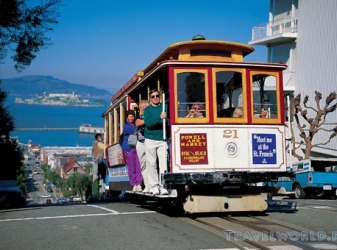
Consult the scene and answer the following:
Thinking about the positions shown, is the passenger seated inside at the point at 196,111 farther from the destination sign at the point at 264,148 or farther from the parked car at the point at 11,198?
the parked car at the point at 11,198

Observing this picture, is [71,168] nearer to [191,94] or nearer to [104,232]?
[191,94]

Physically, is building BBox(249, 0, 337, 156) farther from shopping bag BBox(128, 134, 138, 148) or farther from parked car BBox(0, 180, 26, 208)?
shopping bag BBox(128, 134, 138, 148)

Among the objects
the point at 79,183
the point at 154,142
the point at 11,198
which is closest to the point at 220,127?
the point at 154,142

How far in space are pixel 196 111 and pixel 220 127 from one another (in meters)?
0.54

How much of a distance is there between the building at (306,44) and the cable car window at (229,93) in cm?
2273

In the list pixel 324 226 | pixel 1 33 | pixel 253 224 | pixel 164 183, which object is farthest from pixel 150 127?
pixel 1 33

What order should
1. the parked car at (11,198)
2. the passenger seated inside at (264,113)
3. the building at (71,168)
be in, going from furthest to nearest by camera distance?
the building at (71,168) < the parked car at (11,198) < the passenger seated inside at (264,113)

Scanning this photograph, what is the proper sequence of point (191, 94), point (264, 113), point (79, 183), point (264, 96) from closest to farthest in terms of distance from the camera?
point (191, 94) → point (264, 113) → point (264, 96) → point (79, 183)

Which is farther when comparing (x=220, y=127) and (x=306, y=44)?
(x=306, y=44)

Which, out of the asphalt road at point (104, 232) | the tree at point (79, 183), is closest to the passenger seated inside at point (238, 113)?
the asphalt road at point (104, 232)

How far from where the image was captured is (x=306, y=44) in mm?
36688

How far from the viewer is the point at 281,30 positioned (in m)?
39.2

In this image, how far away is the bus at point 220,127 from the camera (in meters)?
11.3

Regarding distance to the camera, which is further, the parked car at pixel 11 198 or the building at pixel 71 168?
the building at pixel 71 168
